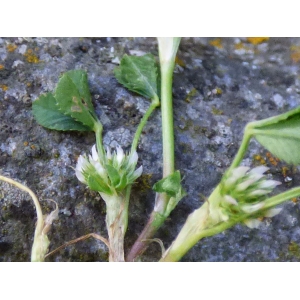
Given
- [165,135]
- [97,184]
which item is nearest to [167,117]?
[165,135]

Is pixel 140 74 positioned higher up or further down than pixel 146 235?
higher up

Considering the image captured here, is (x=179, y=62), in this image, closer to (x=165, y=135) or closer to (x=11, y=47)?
(x=165, y=135)

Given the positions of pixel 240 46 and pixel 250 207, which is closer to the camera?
pixel 250 207

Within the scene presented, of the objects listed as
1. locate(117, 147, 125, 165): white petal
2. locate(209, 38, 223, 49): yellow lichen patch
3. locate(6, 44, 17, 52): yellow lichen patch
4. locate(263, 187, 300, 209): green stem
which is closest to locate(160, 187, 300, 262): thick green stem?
locate(263, 187, 300, 209): green stem

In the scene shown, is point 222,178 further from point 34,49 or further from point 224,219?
point 34,49

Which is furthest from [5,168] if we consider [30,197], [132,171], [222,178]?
[222,178]

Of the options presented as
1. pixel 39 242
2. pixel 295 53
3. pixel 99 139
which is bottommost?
pixel 39 242
